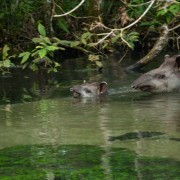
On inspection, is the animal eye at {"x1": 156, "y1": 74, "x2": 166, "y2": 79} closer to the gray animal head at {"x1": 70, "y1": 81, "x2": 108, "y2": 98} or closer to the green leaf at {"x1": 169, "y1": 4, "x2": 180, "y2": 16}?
the gray animal head at {"x1": 70, "y1": 81, "x2": 108, "y2": 98}

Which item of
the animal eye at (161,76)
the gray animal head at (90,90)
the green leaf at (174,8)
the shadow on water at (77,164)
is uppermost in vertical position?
the green leaf at (174,8)

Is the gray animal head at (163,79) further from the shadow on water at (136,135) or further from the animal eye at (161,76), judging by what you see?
the shadow on water at (136,135)

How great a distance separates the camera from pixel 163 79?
35.1ft

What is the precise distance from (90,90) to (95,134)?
3.15 metres

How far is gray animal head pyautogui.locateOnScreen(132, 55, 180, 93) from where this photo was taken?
10452 millimetres

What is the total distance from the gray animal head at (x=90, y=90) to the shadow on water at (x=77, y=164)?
3.56 m

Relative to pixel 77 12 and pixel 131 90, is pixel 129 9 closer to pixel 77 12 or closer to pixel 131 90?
pixel 77 12

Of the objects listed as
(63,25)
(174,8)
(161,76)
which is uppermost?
(174,8)

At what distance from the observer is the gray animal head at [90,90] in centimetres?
1016

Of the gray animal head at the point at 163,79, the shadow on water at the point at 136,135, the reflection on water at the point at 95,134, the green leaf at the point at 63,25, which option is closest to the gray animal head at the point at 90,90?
the reflection on water at the point at 95,134

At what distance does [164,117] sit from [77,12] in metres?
8.24

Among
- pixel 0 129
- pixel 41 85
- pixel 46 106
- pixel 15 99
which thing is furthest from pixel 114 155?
pixel 41 85

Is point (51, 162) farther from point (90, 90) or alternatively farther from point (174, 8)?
point (174, 8)

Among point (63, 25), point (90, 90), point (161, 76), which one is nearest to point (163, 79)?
point (161, 76)
